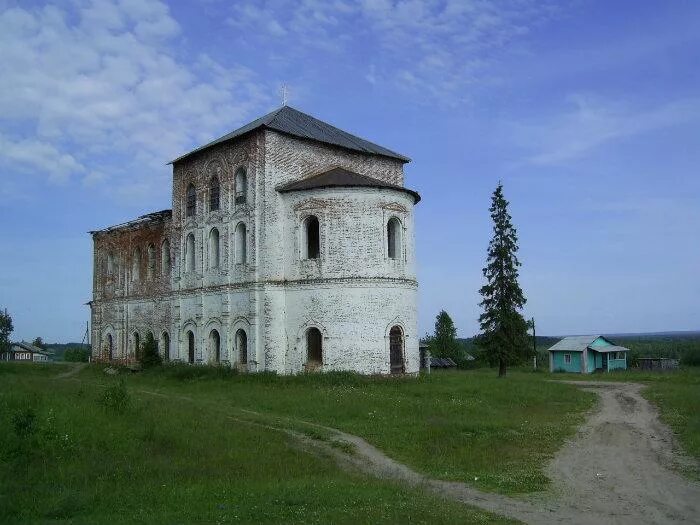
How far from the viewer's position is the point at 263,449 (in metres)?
13.6

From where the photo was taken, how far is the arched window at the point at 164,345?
109 ft

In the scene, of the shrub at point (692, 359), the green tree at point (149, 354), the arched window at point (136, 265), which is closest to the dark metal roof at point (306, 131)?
the arched window at point (136, 265)

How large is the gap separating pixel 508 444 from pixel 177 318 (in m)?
20.5

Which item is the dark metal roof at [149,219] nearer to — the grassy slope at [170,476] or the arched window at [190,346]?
the arched window at [190,346]

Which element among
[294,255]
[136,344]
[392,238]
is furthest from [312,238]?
[136,344]

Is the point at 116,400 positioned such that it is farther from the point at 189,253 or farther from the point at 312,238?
the point at 189,253

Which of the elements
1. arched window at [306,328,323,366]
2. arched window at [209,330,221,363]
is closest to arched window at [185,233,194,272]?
arched window at [209,330,221,363]

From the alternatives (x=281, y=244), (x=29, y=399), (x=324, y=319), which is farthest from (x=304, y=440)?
(x=281, y=244)

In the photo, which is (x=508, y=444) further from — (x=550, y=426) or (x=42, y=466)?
(x=42, y=466)

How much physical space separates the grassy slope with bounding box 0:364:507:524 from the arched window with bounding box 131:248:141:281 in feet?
67.1

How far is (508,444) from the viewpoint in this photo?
15.5 metres

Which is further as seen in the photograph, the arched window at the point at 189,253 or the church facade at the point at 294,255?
the arched window at the point at 189,253

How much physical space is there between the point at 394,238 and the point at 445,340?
32.3 meters

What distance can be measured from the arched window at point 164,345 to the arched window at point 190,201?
6.58 meters
